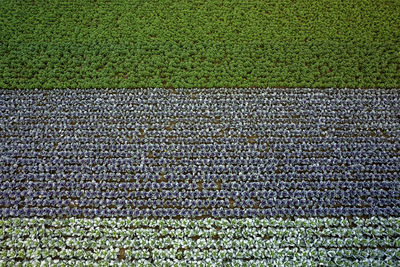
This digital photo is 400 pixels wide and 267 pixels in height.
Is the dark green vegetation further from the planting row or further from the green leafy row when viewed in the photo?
the green leafy row

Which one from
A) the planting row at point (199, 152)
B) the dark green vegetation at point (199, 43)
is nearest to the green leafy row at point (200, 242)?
the planting row at point (199, 152)

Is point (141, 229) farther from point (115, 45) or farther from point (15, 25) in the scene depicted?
point (15, 25)

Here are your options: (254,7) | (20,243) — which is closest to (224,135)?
(20,243)

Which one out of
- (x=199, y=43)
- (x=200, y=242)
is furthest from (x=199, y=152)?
(x=199, y=43)

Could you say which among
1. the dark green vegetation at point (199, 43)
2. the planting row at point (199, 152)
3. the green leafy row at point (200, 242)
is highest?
the dark green vegetation at point (199, 43)

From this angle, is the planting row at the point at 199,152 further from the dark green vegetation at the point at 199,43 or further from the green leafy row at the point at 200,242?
the dark green vegetation at the point at 199,43
